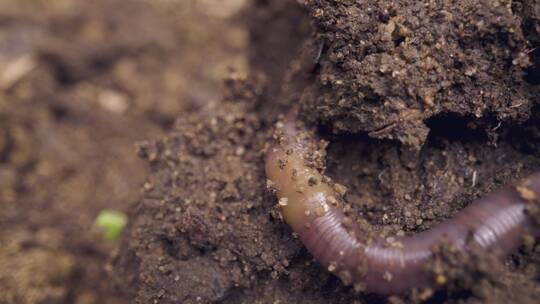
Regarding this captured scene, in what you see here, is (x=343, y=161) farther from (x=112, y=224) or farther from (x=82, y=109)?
(x=82, y=109)

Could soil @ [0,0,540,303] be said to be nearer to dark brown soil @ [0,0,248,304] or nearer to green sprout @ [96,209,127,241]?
dark brown soil @ [0,0,248,304]

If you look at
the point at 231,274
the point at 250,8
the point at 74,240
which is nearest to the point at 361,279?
the point at 231,274

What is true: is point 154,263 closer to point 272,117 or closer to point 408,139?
point 272,117

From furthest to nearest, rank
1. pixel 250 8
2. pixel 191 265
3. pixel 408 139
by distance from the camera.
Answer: pixel 250 8, pixel 191 265, pixel 408 139

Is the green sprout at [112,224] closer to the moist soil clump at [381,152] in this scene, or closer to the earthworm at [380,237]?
the moist soil clump at [381,152]

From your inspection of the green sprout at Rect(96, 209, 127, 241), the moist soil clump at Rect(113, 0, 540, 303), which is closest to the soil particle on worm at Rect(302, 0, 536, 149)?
the moist soil clump at Rect(113, 0, 540, 303)

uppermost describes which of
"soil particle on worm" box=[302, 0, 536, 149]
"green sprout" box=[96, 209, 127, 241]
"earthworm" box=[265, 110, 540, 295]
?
"soil particle on worm" box=[302, 0, 536, 149]
